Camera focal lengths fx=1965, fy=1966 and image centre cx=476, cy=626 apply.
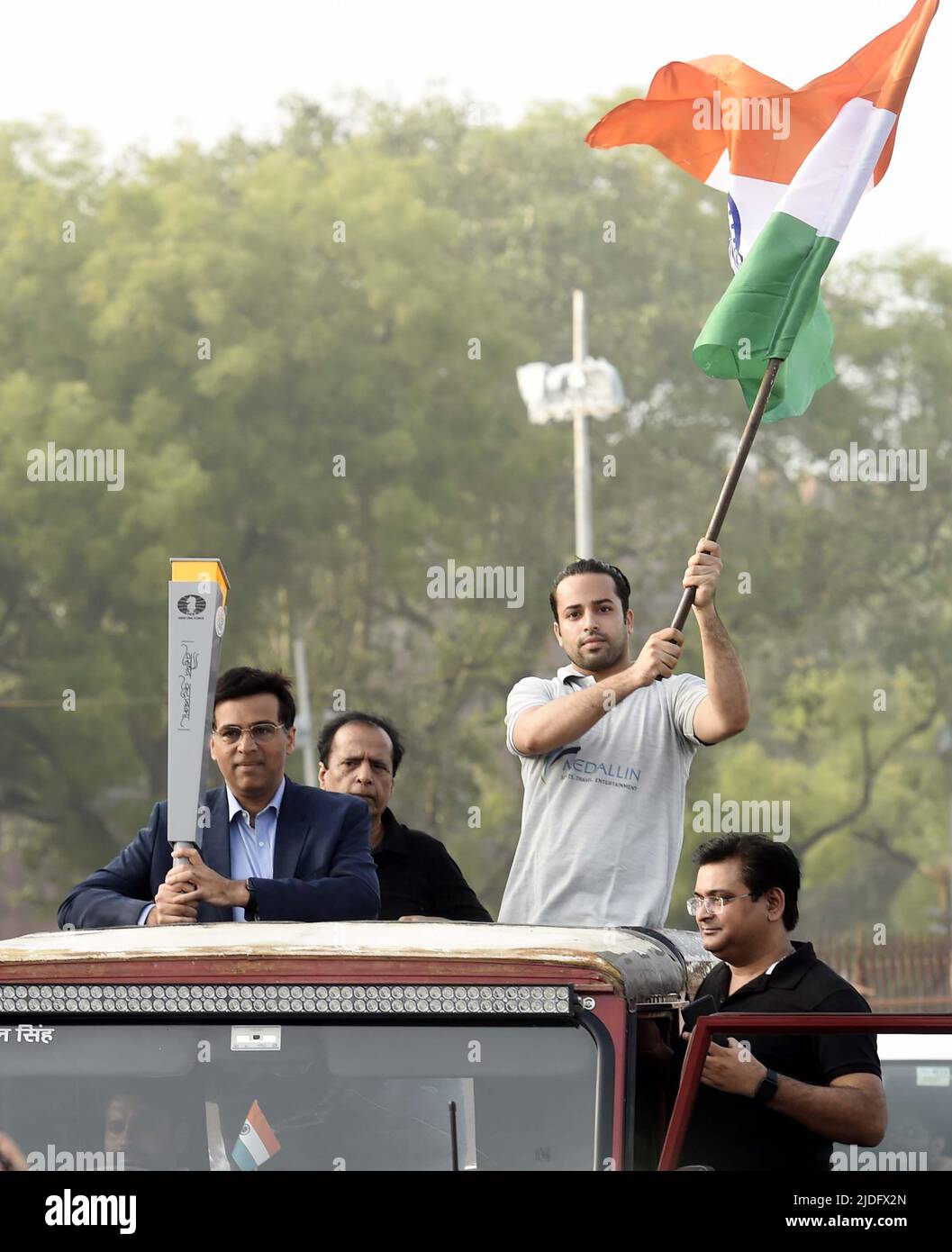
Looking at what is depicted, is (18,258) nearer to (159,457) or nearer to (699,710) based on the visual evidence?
(159,457)

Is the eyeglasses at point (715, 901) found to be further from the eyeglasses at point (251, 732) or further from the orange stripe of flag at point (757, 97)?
the orange stripe of flag at point (757, 97)

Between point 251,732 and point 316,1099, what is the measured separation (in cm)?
155

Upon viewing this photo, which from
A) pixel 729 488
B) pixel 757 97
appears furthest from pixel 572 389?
pixel 729 488

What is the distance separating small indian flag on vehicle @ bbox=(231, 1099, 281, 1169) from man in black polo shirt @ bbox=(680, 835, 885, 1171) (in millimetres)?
814

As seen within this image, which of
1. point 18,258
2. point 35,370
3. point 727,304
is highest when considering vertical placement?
point 18,258

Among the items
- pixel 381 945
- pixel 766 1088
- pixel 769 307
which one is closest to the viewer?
pixel 381 945

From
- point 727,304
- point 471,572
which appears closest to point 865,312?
point 471,572

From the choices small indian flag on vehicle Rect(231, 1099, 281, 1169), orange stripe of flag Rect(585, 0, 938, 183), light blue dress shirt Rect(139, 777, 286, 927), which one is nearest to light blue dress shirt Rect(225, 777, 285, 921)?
light blue dress shirt Rect(139, 777, 286, 927)

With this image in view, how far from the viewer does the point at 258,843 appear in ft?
15.9

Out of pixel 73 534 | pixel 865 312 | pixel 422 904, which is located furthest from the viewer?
pixel 865 312

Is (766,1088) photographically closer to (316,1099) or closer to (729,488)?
(316,1099)
